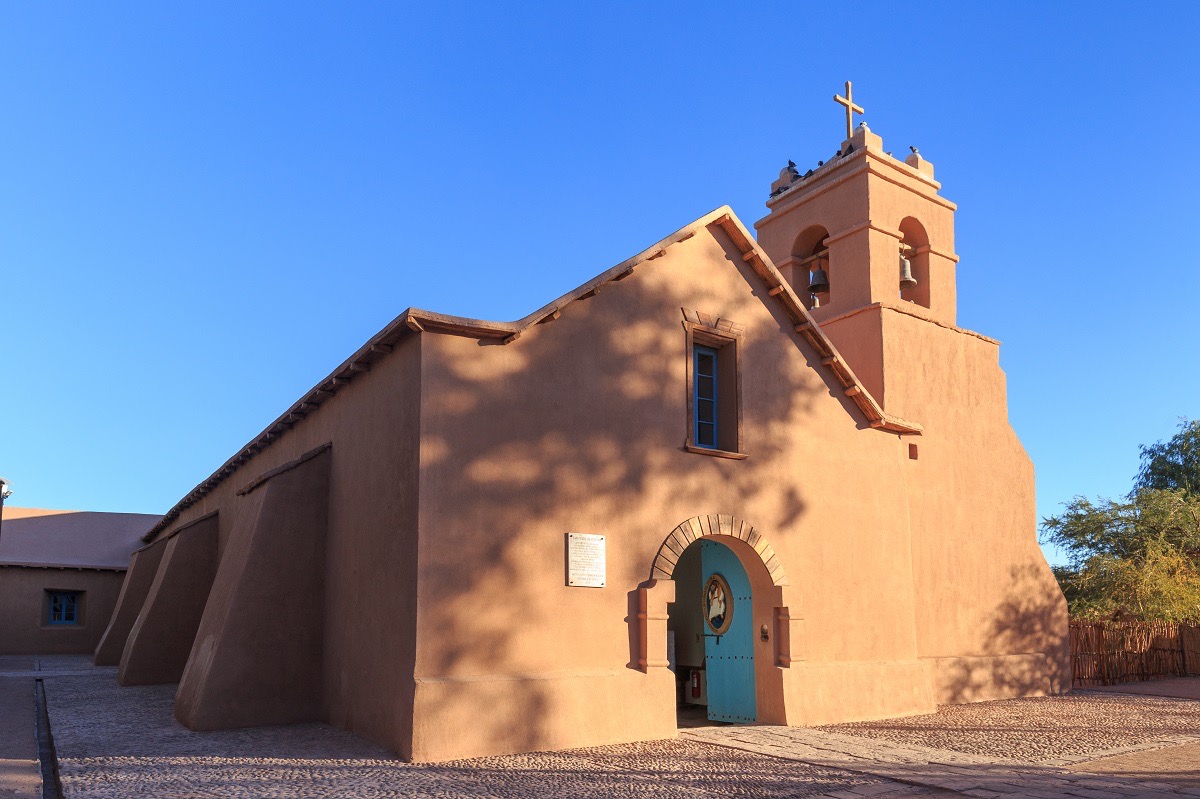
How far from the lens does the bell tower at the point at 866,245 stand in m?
15.0

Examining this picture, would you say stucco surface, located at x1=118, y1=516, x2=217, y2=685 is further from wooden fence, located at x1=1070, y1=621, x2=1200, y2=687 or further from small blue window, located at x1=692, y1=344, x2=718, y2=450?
wooden fence, located at x1=1070, y1=621, x2=1200, y2=687

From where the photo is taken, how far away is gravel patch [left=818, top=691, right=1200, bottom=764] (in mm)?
9945

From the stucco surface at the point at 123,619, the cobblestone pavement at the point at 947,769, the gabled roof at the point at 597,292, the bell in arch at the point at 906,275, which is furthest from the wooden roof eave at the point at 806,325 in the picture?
the stucco surface at the point at 123,619

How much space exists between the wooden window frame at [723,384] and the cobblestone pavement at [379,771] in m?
3.60

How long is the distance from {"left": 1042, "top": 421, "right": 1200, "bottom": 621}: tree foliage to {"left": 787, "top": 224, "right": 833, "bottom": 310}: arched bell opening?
9970mm

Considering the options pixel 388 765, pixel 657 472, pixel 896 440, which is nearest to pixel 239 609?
pixel 388 765

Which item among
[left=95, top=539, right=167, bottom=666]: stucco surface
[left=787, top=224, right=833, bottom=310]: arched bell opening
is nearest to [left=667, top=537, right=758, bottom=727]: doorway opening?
[left=787, top=224, right=833, bottom=310]: arched bell opening

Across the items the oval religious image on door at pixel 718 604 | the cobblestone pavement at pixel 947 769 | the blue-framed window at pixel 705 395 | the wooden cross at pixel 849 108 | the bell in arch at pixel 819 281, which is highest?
the wooden cross at pixel 849 108

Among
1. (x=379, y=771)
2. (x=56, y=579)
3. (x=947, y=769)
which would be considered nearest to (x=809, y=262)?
(x=947, y=769)

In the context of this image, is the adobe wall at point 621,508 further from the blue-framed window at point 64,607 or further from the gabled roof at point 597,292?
the blue-framed window at point 64,607

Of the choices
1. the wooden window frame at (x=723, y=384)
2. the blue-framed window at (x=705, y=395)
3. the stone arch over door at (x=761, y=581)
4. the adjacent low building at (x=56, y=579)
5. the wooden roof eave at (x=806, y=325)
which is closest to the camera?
the stone arch over door at (x=761, y=581)

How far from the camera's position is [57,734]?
10188 millimetres

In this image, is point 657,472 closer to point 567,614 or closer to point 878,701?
point 567,614

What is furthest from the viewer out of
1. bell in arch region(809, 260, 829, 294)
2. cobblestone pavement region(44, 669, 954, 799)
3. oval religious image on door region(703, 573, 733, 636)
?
bell in arch region(809, 260, 829, 294)
